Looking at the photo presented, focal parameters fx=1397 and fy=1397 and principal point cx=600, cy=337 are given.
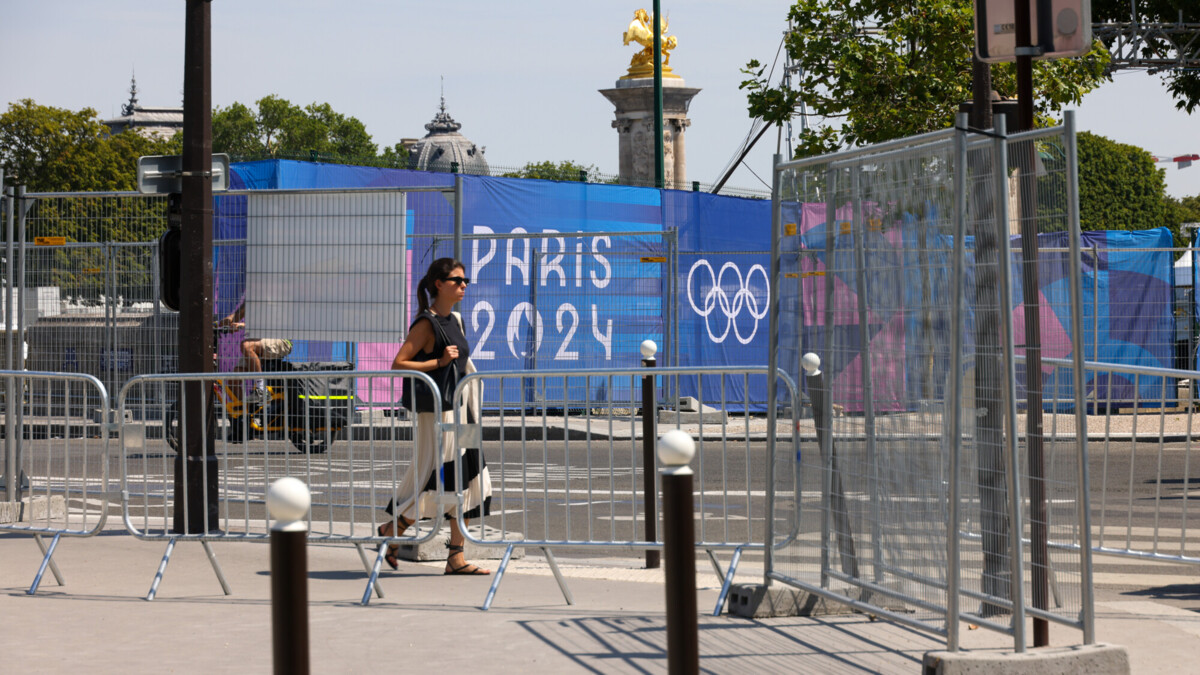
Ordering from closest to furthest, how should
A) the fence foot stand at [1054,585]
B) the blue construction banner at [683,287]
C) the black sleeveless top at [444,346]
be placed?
the fence foot stand at [1054,585] < the blue construction banner at [683,287] < the black sleeveless top at [444,346]

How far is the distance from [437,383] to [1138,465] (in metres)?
10.3

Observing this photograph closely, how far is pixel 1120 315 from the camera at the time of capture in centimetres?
2170

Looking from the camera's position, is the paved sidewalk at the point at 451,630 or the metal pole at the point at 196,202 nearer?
the paved sidewalk at the point at 451,630

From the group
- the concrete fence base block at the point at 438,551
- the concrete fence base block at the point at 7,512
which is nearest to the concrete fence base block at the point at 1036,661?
the concrete fence base block at the point at 438,551

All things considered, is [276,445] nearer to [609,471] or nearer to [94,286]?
[609,471]

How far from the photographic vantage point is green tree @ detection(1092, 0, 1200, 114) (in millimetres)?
27344

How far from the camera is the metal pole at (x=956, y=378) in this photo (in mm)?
4891

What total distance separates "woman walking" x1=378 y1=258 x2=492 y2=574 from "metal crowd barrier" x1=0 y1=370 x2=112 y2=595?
5.19ft

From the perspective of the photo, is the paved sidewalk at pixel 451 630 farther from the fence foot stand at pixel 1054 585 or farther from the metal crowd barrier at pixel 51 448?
the fence foot stand at pixel 1054 585

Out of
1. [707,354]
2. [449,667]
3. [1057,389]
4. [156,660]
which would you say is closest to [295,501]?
[449,667]

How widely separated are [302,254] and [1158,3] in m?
22.6

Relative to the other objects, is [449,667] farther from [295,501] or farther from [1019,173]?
[1019,173]

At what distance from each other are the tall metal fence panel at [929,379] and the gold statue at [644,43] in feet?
86.0

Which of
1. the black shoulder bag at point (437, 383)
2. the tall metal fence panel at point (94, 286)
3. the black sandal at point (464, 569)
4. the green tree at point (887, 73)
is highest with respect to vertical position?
the green tree at point (887, 73)
